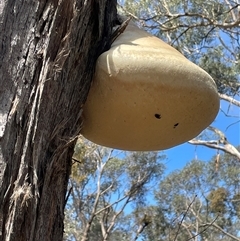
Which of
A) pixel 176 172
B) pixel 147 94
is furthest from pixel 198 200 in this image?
pixel 147 94

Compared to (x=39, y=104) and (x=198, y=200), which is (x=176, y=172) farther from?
(x=39, y=104)

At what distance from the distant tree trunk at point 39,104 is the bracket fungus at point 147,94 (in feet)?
0.16

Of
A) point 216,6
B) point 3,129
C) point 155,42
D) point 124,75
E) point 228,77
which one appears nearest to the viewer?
point 3,129

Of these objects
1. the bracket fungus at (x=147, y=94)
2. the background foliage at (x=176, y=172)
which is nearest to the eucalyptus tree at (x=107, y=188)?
the background foliage at (x=176, y=172)

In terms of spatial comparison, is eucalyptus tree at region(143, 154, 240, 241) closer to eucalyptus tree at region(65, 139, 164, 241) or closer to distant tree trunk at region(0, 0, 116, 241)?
eucalyptus tree at region(65, 139, 164, 241)

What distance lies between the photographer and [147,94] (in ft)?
2.83

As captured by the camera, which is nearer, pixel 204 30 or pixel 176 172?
pixel 204 30

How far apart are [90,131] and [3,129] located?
31 centimetres

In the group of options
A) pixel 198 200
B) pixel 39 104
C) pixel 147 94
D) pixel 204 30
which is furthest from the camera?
pixel 198 200

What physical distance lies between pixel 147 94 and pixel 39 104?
0.21 meters

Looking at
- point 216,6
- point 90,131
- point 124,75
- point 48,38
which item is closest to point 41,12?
point 48,38

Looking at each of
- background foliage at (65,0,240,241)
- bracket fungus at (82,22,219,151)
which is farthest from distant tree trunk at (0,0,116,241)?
background foliage at (65,0,240,241)

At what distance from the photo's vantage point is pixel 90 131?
1.00m

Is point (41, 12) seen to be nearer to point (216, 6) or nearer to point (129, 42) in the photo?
point (129, 42)
